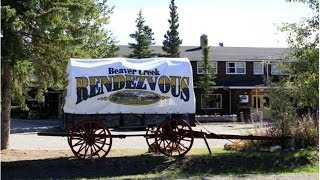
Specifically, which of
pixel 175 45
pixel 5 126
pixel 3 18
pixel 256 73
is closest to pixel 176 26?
pixel 175 45

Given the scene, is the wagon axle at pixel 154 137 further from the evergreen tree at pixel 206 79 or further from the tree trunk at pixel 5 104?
the evergreen tree at pixel 206 79

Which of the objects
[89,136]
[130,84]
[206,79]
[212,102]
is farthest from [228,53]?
[89,136]

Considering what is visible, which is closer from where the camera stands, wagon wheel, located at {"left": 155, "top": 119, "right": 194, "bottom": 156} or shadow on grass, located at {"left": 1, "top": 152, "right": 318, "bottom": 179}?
shadow on grass, located at {"left": 1, "top": 152, "right": 318, "bottom": 179}

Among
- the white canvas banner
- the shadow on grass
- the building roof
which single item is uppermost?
the building roof

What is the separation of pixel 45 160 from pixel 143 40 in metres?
36.1

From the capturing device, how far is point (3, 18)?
1455 centimetres

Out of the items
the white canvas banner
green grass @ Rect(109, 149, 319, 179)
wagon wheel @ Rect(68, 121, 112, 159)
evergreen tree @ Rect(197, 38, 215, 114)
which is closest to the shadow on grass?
green grass @ Rect(109, 149, 319, 179)

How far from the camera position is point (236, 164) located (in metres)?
15.6

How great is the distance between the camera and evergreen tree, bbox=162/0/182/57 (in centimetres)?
5238

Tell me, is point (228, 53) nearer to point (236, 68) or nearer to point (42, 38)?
point (236, 68)

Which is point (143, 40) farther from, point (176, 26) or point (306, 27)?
point (306, 27)

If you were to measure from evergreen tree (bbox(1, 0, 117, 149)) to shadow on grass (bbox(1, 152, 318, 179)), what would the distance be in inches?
114

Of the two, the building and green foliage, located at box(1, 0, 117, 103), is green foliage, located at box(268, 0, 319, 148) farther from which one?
the building

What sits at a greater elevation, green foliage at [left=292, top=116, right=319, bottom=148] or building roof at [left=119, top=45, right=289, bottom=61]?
building roof at [left=119, top=45, right=289, bottom=61]
